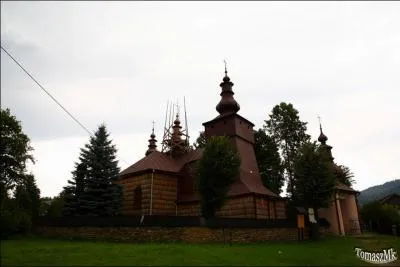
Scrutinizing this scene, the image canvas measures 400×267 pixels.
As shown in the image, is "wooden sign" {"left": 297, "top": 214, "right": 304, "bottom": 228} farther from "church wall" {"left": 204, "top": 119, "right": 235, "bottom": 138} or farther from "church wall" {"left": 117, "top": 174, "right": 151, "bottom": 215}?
"church wall" {"left": 117, "top": 174, "right": 151, "bottom": 215}

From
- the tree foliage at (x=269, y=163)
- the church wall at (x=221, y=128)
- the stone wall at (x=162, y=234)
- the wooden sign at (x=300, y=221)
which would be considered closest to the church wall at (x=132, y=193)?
the church wall at (x=221, y=128)

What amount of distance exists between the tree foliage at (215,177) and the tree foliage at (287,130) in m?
16.4

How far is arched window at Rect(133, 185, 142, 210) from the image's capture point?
32.0 m

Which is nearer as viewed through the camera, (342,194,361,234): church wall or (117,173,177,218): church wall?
(117,173,177,218): church wall

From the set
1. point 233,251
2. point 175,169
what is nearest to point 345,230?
point 175,169

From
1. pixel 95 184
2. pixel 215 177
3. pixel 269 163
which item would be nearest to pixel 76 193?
pixel 95 184

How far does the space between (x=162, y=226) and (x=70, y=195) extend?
10.0m

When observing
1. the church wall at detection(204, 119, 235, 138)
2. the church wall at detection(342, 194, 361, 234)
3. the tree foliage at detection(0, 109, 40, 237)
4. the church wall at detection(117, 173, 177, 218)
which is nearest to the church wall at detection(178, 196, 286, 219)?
the church wall at detection(117, 173, 177, 218)

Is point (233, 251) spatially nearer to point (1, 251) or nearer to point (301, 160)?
point (1, 251)

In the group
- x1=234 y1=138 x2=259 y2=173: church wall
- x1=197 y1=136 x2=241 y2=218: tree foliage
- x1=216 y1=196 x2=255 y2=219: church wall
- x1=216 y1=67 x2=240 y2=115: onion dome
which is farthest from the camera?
x1=216 y1=67 x2=240 y2=115: onion dome

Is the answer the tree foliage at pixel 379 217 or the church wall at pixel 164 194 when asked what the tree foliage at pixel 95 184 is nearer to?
→ the church wall at pixel 164 194

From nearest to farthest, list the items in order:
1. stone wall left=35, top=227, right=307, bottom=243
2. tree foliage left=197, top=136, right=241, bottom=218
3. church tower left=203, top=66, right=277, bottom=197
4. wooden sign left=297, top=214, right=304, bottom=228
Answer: stone wall left=35, top=227, right=307, bottom=243 → tree foliage left=197, top=136, right=241, bottom=218 → wooden sign left=297, top=214, right=304, bottom=228 → church tower left=203, top=66, right=277, bottom=197

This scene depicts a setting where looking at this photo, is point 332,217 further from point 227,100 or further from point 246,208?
point 227,100

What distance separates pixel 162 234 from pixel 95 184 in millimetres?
8614
